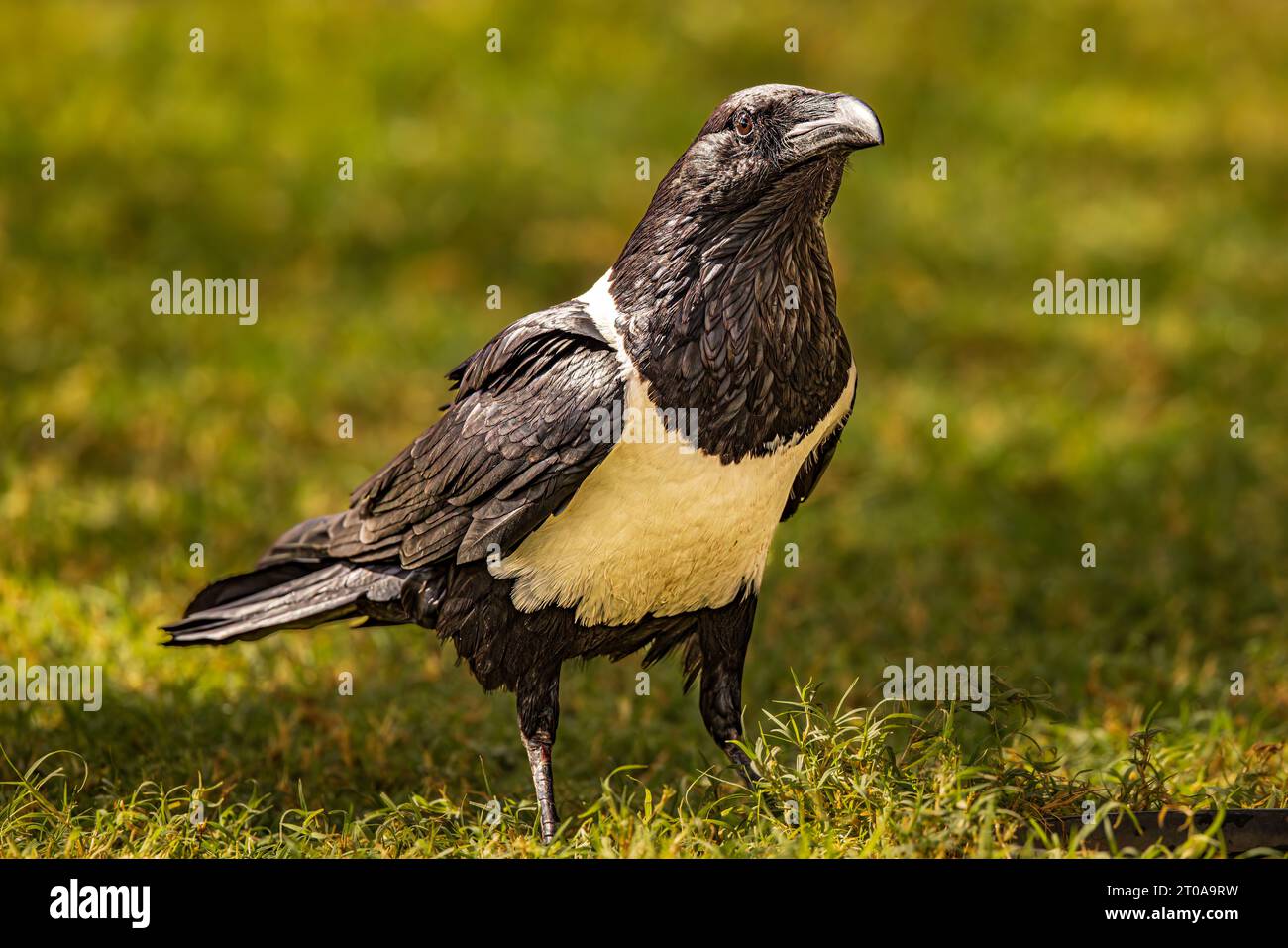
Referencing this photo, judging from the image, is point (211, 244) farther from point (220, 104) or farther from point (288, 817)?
point (288, 817)

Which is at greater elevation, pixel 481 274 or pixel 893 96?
pixel 893 96

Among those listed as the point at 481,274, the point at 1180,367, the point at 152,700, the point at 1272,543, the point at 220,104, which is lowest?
the point at 152,700

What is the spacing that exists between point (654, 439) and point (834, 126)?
0.79m

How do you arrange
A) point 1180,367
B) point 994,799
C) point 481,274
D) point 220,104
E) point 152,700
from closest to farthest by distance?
point 994,799 → point 152,700 → point 1180,367 → point 481,274 → point 220,104

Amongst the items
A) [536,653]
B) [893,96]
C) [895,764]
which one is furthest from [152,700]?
[893,96]

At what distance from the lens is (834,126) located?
3.23 meters

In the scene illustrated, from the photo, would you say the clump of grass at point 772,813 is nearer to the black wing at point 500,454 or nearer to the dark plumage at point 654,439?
the dark plumage at point 654,439

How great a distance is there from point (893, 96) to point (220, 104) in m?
4.49

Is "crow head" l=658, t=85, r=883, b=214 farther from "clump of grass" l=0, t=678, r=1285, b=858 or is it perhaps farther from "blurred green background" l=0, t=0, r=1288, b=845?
"blurred green background" l=0, t=0, r=1288, b=845

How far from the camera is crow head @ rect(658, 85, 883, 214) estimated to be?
325 cm

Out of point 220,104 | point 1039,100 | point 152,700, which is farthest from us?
point 1039,100

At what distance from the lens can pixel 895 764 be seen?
3500 mm

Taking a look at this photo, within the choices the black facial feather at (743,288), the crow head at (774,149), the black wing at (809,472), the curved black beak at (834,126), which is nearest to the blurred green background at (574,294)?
the black wing at (809,472)

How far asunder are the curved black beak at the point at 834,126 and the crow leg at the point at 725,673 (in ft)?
3.83
